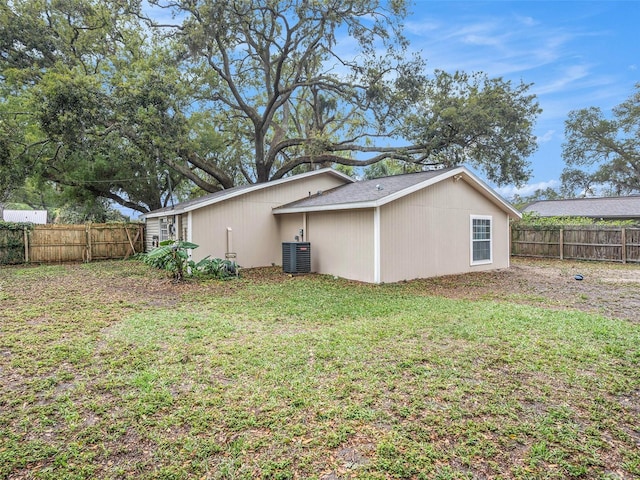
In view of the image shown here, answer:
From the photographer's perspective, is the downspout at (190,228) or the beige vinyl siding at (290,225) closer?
the downspout at (190,228)

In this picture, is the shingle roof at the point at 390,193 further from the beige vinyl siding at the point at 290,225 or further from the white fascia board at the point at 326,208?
the beige vinyl siding at the point at 290,225

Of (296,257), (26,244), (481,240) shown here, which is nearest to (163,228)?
(26,244)

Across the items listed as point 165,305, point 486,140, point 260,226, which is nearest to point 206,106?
point 260,226

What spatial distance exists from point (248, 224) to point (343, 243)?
11.7 ft

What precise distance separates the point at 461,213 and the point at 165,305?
8513mm

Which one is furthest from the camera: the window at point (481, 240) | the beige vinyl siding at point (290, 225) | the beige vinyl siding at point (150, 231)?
the beige vinyl siding at point (150, 231)

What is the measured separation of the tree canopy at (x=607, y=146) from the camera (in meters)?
26.8

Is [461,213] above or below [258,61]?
below

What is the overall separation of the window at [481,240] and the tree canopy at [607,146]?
79.5 feet

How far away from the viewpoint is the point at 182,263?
9156 millimetres

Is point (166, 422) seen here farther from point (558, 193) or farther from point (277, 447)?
point (558, 193)

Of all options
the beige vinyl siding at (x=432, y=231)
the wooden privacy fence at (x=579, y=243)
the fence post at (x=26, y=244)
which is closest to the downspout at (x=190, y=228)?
the beige vinyl siding at (x=432, y=231)

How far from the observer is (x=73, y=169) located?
61.2 ft

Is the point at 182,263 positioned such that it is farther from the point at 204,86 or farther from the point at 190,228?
the point at 204,86
